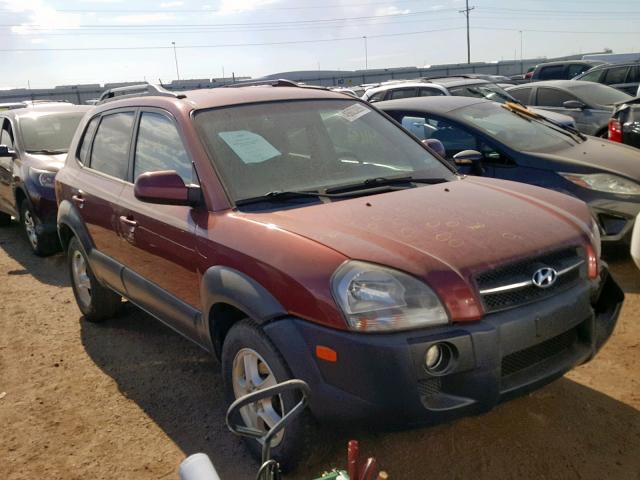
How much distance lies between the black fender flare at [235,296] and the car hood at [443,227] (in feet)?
0.96

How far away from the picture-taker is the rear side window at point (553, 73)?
59.6 ft

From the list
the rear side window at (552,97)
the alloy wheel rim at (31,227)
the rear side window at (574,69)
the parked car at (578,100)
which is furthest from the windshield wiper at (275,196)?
the rear side window at (574,69)

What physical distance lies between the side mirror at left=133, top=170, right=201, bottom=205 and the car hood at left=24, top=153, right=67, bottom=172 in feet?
15.3

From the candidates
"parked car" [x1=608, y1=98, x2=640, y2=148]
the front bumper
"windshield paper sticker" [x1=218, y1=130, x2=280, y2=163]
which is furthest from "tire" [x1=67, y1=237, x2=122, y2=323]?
"parked car" [x1=608, y1=98, x2=640, y2=148]

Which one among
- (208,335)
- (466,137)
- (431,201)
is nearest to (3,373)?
(208,335)

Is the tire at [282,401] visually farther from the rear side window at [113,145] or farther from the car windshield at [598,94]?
the car windshield at [598,94]

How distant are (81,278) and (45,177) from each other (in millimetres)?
2651

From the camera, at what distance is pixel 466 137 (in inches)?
242

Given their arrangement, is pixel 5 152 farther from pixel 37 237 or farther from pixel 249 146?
pixel 249 146

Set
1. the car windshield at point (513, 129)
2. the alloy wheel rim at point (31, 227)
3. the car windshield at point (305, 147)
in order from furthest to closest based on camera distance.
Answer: the alloy wheel rim at point (31, 227)
the car windshield at point (513, 129)
the car windshield at point (305, 147)

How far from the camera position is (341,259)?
8.24 feet

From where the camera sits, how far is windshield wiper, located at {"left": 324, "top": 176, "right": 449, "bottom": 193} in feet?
10.9

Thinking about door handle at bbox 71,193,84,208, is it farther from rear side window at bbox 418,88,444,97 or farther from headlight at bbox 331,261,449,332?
rear side window at bbox 418,88,444,97

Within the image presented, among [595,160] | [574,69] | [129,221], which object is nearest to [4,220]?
[129,221]
